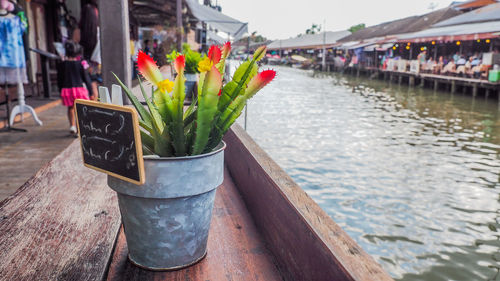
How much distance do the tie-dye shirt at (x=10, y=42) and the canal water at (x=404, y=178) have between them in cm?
398

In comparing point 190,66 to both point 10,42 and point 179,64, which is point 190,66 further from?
point 179,64

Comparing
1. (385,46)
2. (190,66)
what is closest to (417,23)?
(385,46)

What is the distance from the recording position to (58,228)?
1365 mm

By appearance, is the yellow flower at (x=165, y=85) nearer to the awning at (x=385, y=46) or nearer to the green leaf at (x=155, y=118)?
the green leaf at (x=155, y=118)

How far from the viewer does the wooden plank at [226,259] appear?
46.9 inches

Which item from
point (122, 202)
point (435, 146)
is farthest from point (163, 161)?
point (435, 146)

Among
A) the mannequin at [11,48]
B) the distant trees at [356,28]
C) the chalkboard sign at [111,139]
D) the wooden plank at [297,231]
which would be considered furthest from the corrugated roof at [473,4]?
the distant trees at [356,28]

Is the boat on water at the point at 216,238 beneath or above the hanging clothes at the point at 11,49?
beneath

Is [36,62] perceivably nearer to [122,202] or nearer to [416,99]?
[122,202]

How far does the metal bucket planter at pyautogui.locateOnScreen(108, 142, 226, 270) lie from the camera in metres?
1.06

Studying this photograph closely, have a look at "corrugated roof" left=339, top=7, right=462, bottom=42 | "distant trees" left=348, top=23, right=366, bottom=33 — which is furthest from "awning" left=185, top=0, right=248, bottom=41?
"distant trees" left=348, top=23, right=366, bottom=33

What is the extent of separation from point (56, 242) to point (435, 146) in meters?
8.21

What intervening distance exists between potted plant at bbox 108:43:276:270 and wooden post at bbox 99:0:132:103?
1.80 meters

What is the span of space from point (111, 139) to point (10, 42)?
453cm
